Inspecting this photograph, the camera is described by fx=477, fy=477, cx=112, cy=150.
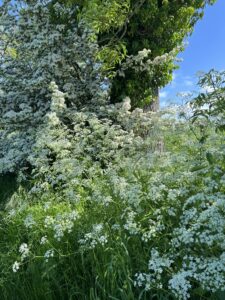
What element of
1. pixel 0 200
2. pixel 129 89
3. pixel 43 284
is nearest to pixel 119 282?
pixel 43 284

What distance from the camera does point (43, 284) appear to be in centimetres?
401

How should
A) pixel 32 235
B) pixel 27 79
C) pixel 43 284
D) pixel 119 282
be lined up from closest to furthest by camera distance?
pixel 119 282 → pixel 43 284 → pixel 32 235 → pixel 27 79

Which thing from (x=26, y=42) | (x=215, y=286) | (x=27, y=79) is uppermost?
(x=26, y=42)

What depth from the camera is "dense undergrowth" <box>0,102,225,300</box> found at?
3.16 m

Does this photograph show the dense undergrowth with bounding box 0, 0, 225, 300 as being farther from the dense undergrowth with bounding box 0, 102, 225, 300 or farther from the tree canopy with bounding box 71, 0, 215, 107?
the tree canopy with bounding box 71, 0, 215, 107

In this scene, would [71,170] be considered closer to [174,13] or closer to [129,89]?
[129,89]

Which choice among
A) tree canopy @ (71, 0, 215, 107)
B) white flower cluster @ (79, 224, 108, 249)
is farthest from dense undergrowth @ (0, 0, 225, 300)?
tree canopy @ (71, 0, 215, 107)

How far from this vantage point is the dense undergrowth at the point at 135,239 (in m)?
3.16

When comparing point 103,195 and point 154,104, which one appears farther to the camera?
point 154,104

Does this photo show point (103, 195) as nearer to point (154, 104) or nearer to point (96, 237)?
point (96, 237)

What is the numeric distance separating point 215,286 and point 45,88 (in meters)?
6.55

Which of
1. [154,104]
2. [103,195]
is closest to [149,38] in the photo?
[154,104]

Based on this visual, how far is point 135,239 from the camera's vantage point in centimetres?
383

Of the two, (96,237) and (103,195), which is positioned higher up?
(103,195)
